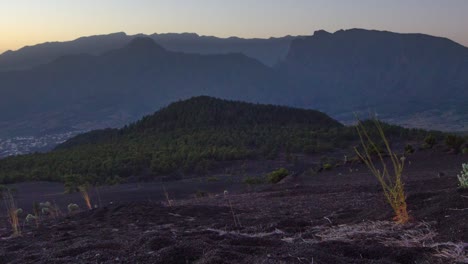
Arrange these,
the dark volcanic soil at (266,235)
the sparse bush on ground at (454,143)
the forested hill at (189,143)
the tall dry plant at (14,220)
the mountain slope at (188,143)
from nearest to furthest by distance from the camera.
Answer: the dark volcanic soil at (266,235)
the tall dry plant at (14,220)
the sparse bush on ground at (454,143)
the forested hill at (189,143)
the mountain slope at (188,143)

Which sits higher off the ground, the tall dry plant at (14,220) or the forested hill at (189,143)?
the tall dry plant at (14,220)

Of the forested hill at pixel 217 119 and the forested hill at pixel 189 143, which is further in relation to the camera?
the forested hill at pixel 217 119

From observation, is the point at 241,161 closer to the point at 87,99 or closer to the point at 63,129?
the point at 63,129

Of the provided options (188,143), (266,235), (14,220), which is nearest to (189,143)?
(188,143)

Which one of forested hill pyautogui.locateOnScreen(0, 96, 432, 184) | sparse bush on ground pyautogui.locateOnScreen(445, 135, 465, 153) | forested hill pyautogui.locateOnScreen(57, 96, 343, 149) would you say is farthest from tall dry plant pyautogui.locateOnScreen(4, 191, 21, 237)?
Result: forested hill pyautogui.locateOnScreen(57, 96, 343, 149)

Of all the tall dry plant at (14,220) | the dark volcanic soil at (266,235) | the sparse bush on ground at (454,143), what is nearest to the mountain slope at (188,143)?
the sparse bush on ground at (454,143)

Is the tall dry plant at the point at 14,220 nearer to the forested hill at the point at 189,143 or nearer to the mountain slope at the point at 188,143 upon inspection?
the forested hill at the point at 189,143

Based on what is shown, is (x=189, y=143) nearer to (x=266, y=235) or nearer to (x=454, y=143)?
(x=454, y=143)
